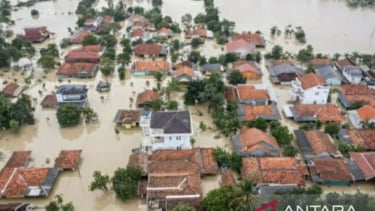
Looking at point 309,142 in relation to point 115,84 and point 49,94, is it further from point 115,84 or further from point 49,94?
point 49,94

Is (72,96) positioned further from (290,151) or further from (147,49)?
(290,151)

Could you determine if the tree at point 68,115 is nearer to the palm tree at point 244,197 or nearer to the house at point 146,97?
the house at point 146,97

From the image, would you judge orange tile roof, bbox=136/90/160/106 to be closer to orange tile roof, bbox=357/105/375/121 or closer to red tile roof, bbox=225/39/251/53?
red tile roof, bbox=225/39/251/53

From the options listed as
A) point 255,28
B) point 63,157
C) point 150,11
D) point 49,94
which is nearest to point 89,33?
point 150,11

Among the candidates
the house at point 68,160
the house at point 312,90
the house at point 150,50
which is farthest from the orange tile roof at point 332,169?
the house at point 150,50

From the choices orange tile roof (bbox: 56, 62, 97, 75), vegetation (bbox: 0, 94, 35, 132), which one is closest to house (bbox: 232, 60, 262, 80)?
orange tile roof (bbox: 56, 62, 97, 75)

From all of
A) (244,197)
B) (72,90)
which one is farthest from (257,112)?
(72,90)
